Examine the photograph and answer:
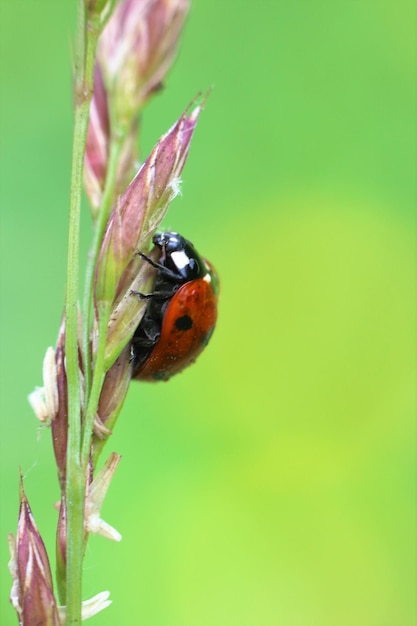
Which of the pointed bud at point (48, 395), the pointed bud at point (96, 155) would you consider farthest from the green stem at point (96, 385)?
the pointed bud at point (96, 155)

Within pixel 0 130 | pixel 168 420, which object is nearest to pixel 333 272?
pixel 168 420

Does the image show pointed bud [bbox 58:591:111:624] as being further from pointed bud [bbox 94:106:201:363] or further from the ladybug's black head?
the ladybug's black head

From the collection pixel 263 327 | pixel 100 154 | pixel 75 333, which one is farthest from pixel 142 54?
pixel 263 327

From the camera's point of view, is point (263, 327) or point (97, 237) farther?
point (263, 327)

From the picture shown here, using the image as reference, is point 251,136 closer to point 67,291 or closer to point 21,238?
point 21,238

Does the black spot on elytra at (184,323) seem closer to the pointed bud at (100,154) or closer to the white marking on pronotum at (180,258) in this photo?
the white marking on pronotum at (180,258)

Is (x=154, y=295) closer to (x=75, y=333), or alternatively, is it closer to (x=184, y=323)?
(x=184, y=323)
